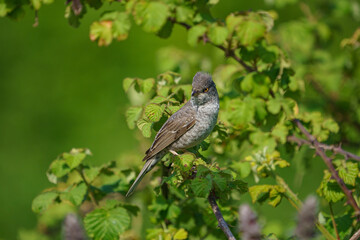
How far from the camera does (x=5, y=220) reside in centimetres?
734

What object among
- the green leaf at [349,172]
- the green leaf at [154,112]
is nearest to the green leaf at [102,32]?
the green leaf at [154,112]

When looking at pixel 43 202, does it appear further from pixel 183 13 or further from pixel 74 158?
pixel 183 13

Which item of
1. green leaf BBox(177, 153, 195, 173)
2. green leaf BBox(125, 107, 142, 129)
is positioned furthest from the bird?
green leaf BBox(177, 153, 195, 173)

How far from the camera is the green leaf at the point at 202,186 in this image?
2.54 metres

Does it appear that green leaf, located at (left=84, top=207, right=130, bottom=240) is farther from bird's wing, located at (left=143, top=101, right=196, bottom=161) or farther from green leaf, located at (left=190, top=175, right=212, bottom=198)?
green leaf, located at (left=190, top=175, right=212, bottom=198)

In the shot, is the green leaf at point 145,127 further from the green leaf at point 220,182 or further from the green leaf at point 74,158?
the green leaf at point 74,158

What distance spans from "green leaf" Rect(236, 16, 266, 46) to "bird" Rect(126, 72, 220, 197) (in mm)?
355

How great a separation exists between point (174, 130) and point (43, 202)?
998mm

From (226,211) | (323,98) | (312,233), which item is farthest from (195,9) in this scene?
(312,233)

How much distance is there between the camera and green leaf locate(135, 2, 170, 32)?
11.5ft

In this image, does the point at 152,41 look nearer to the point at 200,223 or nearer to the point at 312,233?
the point at 200,223

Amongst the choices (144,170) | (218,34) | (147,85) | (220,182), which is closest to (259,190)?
(220,182)

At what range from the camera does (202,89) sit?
11.3 ft

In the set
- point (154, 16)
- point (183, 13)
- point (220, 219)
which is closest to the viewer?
point (220, 219)
